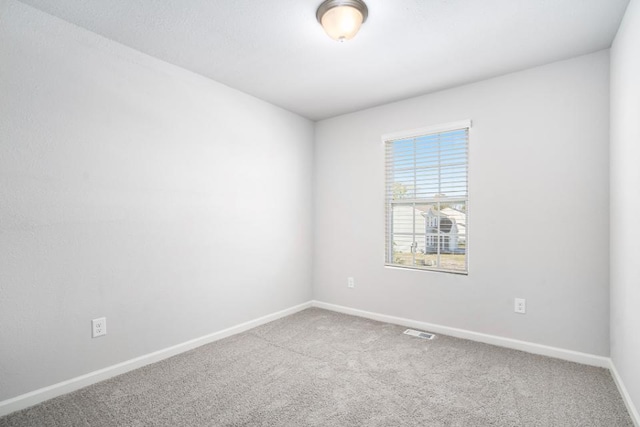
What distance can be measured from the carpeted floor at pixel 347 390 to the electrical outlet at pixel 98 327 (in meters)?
0.33

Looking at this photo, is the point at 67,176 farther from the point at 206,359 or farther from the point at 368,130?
the point at 368,130

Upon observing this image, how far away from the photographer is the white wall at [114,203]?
1951mm

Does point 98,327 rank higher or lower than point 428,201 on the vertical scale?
lower

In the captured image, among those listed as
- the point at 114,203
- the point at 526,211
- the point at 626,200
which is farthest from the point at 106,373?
the point at 626,200

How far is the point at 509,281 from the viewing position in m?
2.83

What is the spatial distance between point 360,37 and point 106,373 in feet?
9.72

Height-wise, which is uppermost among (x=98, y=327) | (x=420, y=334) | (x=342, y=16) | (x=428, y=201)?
(x=342, y=16)

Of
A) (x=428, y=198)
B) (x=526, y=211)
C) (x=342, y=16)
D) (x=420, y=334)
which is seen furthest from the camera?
(x=428, y=198)

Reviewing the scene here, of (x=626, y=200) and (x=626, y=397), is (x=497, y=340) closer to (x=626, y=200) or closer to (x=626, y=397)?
(x=626, y=397)

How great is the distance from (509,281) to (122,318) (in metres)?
3.13

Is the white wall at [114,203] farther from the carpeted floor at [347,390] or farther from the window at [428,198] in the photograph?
the window at [428,198]

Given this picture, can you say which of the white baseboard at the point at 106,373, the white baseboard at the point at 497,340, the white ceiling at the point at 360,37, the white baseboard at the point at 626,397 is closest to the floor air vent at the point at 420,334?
the white baseboard at the point at 497,340

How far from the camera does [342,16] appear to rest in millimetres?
1946

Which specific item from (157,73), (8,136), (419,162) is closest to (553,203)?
(419,162)
